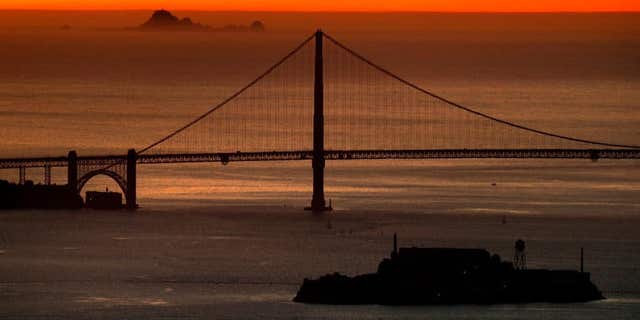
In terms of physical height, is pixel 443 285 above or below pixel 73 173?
below

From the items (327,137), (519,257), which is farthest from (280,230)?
(327,137)

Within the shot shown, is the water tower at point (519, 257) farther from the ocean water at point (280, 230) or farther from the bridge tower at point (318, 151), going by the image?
the bridge tower at point (318, 151)

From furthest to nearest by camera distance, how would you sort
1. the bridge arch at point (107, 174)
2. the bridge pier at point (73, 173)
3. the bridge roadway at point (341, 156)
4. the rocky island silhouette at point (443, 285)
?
the bridge roadway at point (341, 156) < the bridge arch at point (107, 174) < the bridge pier at point (73, 173) < the rocky island silhouette at point (443, 285)

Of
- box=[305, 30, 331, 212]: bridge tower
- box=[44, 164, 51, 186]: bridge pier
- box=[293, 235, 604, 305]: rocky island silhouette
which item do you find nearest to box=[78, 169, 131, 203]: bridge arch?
box=[44, 164, 51, 186]: bridge pier

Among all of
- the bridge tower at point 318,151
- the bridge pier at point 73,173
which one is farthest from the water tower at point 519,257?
the bridge pier at point 73,173

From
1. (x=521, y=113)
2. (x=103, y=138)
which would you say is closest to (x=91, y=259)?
(x=103, y=138)

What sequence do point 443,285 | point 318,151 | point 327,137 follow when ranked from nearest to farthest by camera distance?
point 443,285
point 318,151
point 327,137

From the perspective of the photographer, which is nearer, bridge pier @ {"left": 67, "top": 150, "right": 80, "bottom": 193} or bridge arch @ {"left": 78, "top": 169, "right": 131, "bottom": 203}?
bridge pier @ {"left": 67, "top": 150, "right": 80, "bottom": 193}

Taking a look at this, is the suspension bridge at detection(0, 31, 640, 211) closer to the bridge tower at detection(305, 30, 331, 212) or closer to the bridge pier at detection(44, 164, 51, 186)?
the bridge tower at detection(305, 30, 331, 212)

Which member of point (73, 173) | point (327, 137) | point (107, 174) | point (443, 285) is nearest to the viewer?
point (443, 285)

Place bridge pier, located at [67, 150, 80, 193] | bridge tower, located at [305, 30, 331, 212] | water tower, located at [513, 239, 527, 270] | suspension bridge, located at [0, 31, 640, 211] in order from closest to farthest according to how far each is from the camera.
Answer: water tower, located at [513, 239, 527, 270] → bridge tower, located at [305, 30, 331, 212] → bridge pier, located at [67, 150, 80, 193] → suspension bridge, located at [0, 31, 640, 211]

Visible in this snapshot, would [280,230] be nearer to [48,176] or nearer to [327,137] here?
[48,176]
